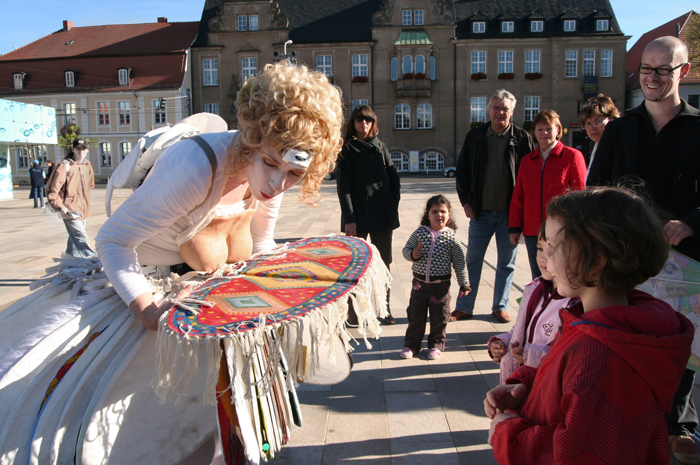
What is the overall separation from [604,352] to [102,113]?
4585 cm

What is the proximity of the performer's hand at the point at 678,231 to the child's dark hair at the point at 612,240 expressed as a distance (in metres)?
1.29

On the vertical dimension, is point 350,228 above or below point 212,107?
below

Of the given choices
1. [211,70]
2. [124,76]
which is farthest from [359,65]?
[124,76]

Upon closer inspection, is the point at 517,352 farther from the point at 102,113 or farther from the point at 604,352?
the point at 102,113

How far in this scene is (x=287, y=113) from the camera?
1.95m

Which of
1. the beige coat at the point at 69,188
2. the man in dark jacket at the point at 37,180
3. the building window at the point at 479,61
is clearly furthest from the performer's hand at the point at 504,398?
the building window at the point at 479,61

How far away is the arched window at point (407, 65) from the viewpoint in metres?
39.1

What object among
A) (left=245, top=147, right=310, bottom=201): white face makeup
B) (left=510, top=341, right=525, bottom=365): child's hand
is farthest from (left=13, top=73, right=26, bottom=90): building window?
(left=510, top=341, right=525, bottom=365): child's hand

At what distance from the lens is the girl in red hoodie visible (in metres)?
1.27

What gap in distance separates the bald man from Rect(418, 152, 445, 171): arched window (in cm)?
3822

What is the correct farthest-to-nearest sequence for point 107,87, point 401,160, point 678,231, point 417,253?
point 401,160, point 107,87, point 417,253, point 678,231

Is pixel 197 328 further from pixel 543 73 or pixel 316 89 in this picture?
pixel 543 73

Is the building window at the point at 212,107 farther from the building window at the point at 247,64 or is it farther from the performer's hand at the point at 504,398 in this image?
the performer's hand at the point at 504,398

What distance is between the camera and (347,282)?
214cm
